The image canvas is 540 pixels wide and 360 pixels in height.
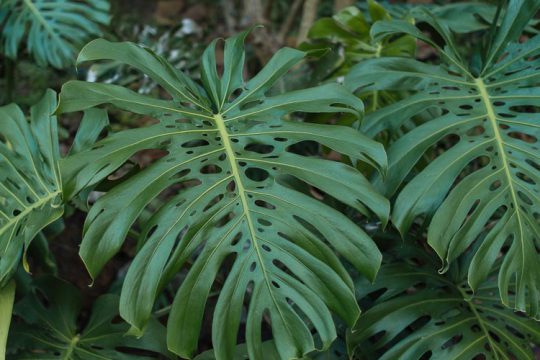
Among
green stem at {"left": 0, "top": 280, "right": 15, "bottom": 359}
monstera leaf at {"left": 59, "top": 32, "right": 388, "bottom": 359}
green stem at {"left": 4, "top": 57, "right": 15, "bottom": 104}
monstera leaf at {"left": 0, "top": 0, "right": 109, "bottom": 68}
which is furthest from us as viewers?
green stem at {"left": 4, "top": 57, "right": 15, "bottom": 104}

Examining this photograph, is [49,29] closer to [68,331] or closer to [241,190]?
[68,331]

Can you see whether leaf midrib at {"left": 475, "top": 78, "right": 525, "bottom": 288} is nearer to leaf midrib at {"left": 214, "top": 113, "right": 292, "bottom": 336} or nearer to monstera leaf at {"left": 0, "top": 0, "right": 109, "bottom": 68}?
leaf midrib at {"left": 214, "top": 113, "right": 292, "bottom": 336}

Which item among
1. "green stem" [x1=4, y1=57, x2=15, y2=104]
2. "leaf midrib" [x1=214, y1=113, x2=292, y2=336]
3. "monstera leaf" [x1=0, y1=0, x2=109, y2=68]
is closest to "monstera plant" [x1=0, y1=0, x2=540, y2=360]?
"leaf midrib" [x1=214, y1=113, x2=292, y2=336]

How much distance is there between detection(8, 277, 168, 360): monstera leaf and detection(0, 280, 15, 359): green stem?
0.15 m

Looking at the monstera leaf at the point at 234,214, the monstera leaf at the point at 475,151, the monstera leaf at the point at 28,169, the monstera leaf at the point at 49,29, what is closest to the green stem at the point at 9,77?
the monstera leaf at the point at 49,29

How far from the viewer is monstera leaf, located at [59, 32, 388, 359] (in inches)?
39.2

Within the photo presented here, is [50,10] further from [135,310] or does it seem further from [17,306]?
[135,310]

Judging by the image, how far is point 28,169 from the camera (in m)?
1.32

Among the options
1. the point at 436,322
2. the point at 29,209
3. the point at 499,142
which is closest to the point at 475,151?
the point at 499,142

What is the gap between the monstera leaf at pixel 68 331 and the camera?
1.27 metres

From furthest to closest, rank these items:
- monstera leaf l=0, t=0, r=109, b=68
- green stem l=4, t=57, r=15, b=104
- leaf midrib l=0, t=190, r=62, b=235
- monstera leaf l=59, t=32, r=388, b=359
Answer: green stem l=4, t=57, r=15, b=104 → monstera leaf l=0, t=0, r=109, b=68 → leaf midrib l=0, t=190, r=62, b=235 → monstera leaf l=59, t=32, r=388, b=359

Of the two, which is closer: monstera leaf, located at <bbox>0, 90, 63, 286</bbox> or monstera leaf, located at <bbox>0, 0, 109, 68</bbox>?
monstera leaf, located at <bbox>0, 90, 63, 286</bbox>

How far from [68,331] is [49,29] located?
3.27 ft

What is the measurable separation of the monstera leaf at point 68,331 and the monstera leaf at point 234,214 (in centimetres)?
29
